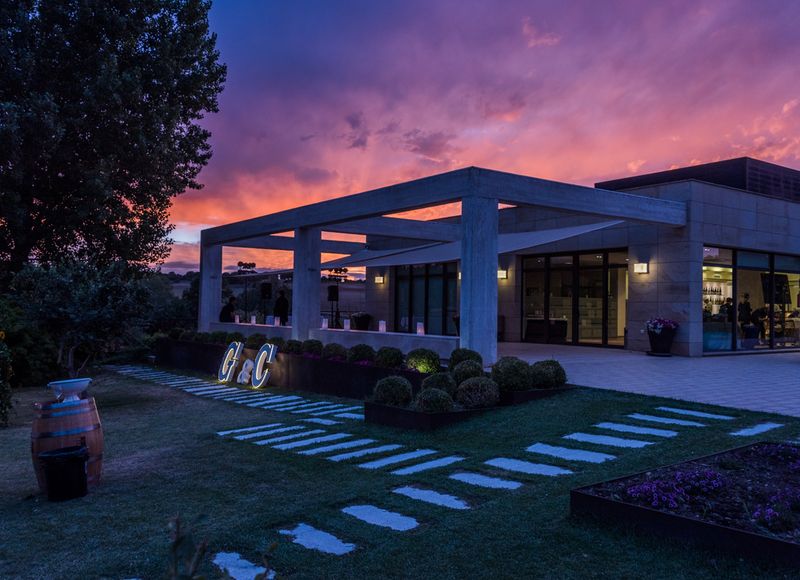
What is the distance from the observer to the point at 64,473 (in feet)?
14.4

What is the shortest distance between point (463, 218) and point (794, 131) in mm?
10008

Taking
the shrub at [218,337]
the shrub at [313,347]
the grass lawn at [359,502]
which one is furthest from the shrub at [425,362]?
the shrub at [218,337]

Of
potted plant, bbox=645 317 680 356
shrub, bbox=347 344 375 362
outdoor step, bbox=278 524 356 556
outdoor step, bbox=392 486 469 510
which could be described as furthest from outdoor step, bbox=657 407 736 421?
potted plant, bbox=645 317 680 356

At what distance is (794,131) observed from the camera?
14.0 meters

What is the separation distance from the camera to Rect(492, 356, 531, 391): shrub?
7172mm

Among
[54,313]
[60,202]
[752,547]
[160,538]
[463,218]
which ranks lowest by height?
[160,538]

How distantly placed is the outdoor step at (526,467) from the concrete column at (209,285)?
13.4 m

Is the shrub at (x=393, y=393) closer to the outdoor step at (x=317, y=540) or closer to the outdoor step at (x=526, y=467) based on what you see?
the outdoor step at (x=526, y=467)

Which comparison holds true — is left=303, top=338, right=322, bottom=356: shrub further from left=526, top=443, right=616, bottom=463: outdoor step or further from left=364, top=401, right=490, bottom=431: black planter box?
left=526, top=443, right=616, bottom=463: outdoor step

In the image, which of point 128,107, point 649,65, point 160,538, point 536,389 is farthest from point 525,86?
point 160,538

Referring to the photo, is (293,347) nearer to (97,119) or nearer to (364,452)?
(364,452)

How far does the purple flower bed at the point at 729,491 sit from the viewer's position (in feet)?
9.99

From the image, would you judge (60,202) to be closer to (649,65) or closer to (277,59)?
(277,59)

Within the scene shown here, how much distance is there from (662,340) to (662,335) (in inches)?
4.5
